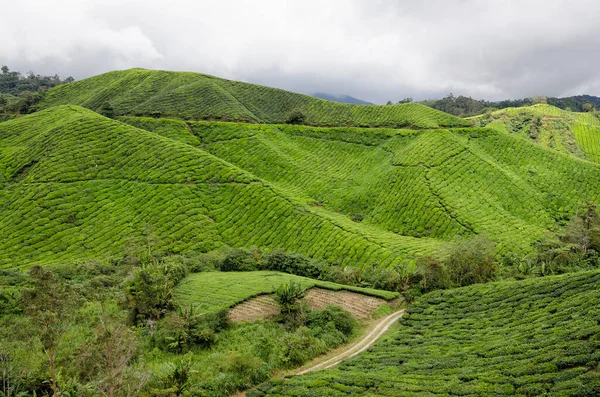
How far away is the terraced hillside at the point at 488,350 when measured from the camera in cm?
1722

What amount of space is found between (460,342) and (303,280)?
1720cm

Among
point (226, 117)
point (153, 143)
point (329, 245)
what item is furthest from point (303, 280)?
point (226, 117)

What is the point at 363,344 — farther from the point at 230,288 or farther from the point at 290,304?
the point at 230,288

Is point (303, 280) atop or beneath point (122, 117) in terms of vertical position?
beneath

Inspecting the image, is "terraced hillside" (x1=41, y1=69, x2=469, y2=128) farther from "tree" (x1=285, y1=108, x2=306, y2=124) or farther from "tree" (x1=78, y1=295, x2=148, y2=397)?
"tree" (x1=78, y1=295, x2=148, y2=397)

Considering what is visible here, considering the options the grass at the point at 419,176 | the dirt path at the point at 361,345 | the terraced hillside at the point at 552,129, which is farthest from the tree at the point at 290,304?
the terraced hillside at the point at 552,129

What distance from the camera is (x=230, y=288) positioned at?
36.8m

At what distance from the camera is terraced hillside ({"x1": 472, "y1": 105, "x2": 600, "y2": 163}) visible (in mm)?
109256

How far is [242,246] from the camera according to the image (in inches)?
2084

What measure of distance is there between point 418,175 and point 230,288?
40532 mm

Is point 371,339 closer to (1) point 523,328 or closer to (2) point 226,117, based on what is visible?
(1) point 523,328

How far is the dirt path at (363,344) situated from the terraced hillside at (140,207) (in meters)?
10.8

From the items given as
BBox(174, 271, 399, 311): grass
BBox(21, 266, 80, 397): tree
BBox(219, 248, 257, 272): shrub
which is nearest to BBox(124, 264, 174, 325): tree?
BBox(174, 271, 399, 311): grass

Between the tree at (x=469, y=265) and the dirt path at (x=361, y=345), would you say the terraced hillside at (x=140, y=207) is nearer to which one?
the tree at (x=469, y=265)
